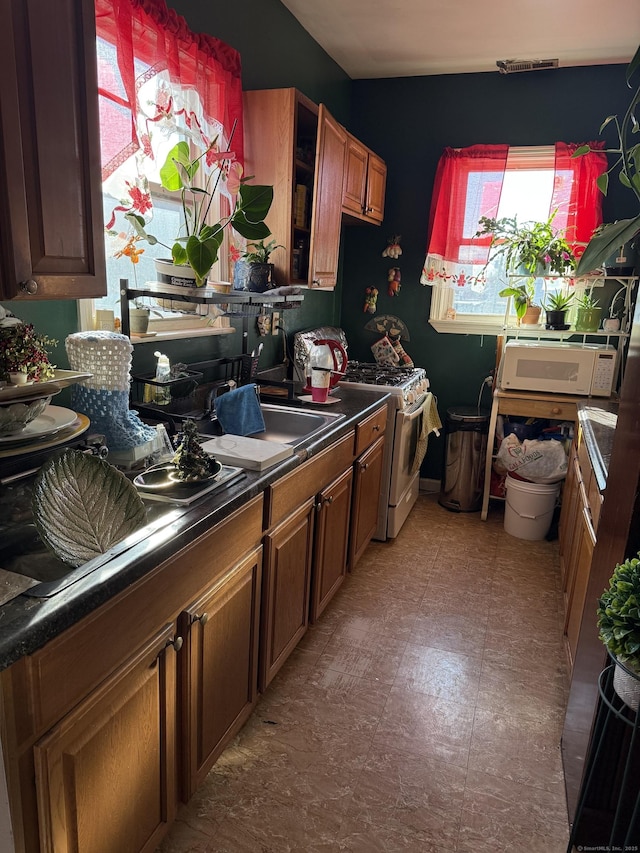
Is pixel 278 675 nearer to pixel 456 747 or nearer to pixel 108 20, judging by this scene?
pixel 456 747

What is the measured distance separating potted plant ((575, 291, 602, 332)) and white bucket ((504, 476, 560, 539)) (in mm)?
988

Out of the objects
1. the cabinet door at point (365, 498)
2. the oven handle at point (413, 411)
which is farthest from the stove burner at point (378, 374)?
the cabinet door at point (365, 498)

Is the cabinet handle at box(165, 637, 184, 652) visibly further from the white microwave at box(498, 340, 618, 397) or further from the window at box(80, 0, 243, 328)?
the white microwave at box(498, 340, 618, 397)

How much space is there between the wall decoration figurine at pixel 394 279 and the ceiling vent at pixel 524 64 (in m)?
1.33

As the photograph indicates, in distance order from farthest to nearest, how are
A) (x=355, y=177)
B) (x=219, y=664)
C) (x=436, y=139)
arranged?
(x=436, y=139), (x=355, y=177), (x=219, y=664)

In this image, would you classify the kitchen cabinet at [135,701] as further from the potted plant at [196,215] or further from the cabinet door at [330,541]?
the potted plant at [196,215]

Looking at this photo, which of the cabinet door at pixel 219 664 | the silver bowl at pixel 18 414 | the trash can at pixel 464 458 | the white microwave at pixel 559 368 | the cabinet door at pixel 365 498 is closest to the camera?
the silver bowl at pixel 18 414

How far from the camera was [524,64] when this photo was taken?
3518 millimetres

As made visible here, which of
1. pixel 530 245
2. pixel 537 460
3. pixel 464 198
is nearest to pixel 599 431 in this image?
pixel 537 460

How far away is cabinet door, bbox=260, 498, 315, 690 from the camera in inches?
74.2

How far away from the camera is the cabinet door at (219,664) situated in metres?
1.46

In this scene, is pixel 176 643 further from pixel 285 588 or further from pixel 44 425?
pixel 285 588

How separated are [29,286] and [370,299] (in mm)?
3216

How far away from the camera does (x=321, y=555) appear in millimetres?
2363
